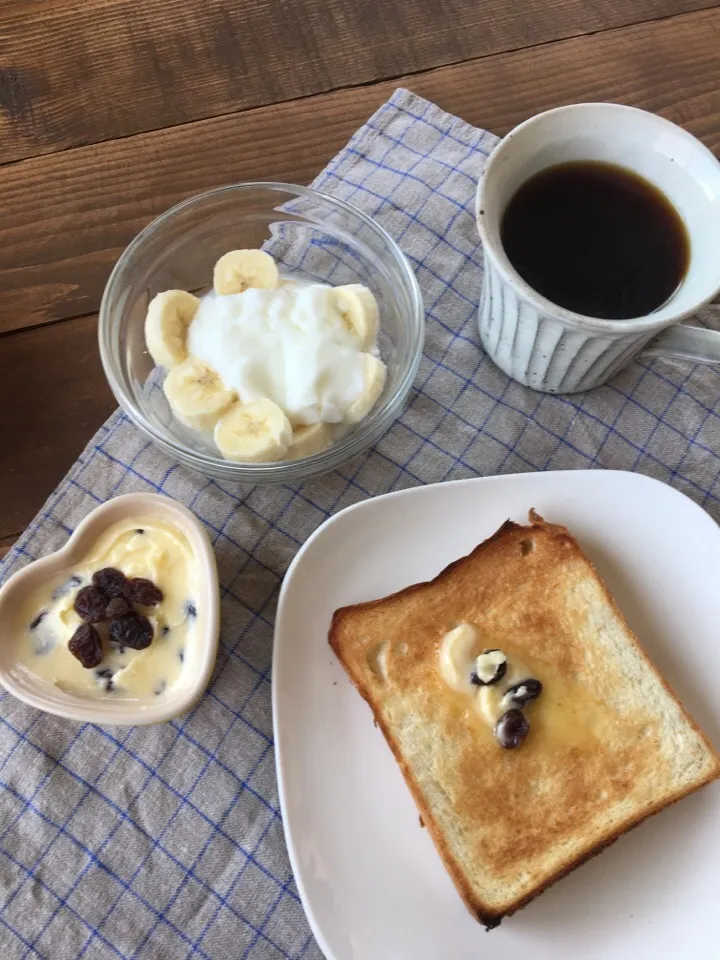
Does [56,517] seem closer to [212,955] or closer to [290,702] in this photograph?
[290,702]

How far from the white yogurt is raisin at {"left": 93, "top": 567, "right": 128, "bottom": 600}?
12.4 inches

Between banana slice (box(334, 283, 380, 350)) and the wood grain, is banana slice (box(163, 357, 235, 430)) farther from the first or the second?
the wood grain

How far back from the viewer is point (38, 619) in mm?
1196

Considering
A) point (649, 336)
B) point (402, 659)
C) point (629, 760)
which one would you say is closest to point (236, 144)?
point (649, 336)

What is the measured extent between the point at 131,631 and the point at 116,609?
0.04m

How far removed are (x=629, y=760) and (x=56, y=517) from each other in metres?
0.94

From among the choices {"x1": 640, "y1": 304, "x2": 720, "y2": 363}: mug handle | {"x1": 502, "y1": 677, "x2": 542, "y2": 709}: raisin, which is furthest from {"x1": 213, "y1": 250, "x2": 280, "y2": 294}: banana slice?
{"x1": 502, "y1": 677, "x2": 542, "y2": 709}: raisin

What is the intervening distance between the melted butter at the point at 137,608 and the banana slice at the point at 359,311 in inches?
16.2

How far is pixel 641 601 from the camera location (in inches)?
49.5

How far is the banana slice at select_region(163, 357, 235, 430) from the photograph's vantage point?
124 centimetres

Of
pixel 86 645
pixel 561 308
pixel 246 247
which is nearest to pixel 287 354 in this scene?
pixel 246 247

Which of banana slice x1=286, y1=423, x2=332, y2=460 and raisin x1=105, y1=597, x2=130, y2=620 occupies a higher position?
banana slice x1=286, y1=423, x2=332, y2=460

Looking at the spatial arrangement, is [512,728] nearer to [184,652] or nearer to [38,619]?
[184,652]

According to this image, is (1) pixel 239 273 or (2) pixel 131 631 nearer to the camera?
(2) pixel 131 631
